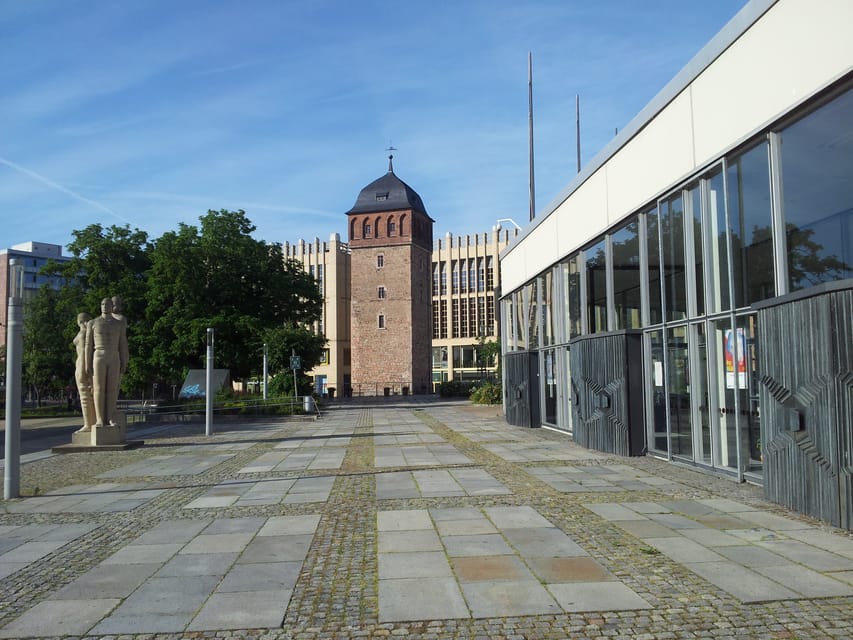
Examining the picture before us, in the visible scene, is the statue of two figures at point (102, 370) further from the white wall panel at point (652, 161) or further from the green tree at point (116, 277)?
the green tree at point (116, 277)

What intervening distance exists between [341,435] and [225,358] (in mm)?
19764

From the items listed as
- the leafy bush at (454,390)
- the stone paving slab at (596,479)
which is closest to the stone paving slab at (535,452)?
the stone paving slab at (596,479)

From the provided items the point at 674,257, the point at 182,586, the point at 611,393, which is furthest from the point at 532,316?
the point at 182,586

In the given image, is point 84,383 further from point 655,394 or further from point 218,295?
point 218,295

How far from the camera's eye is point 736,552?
598cm

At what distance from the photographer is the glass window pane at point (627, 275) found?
14.0m

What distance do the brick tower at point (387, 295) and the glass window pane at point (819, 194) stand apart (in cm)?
6105

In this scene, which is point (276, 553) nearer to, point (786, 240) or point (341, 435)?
point (786, 240)

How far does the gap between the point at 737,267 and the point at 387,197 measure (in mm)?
63742

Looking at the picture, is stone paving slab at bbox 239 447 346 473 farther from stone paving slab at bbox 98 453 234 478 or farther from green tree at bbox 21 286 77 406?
green tree at bbox 21 286 77 406

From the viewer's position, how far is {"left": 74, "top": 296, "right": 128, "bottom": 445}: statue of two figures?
16.8 meters

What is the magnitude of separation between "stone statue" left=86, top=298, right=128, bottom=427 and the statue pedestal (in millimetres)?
154

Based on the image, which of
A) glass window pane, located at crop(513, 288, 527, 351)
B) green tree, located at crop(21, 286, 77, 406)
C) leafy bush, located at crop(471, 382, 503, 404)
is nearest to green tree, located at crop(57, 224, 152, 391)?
green tree, located at crop(21, 286, 77, 406)

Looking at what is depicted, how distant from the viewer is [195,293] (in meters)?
38.8
